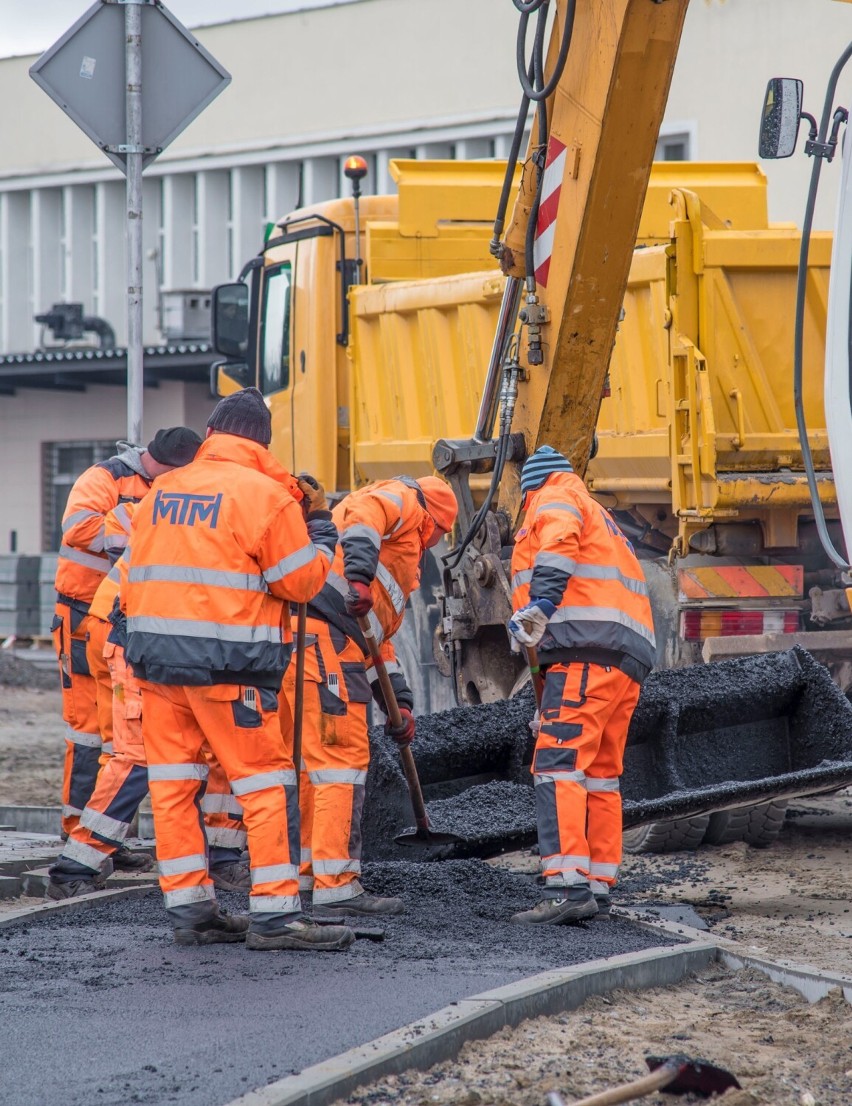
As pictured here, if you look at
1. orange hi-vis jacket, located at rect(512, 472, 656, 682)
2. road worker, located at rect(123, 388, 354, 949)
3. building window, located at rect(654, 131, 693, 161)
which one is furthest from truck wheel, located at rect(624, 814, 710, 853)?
building window, located at rect(654, 131, 693, 161)

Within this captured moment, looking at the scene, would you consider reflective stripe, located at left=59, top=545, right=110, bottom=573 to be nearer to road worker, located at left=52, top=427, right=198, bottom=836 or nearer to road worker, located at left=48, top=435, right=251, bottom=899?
road worker, located at left=52, top=427, right=198, bottom=836

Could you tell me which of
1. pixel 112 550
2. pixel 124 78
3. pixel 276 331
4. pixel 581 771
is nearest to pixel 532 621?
pixel 581 771

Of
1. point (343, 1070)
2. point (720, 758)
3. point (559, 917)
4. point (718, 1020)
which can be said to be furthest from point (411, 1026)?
point (720, 758)

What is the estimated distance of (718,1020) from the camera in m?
4.09

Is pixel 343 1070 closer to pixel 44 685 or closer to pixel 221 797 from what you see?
pixel 221 797

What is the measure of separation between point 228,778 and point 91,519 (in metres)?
2.09

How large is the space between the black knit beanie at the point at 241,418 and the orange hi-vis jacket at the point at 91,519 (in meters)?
1.56

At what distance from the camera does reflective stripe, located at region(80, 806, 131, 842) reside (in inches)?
230

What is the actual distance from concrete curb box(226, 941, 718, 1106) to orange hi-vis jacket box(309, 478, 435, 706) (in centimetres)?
159

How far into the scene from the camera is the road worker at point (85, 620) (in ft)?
21.1

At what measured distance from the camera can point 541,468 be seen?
18.4 ft

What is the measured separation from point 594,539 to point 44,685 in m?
9.84

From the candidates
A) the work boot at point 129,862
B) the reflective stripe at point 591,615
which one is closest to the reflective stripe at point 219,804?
the work boot at point 129,862

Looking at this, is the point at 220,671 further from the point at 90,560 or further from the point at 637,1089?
the point at 90,560
